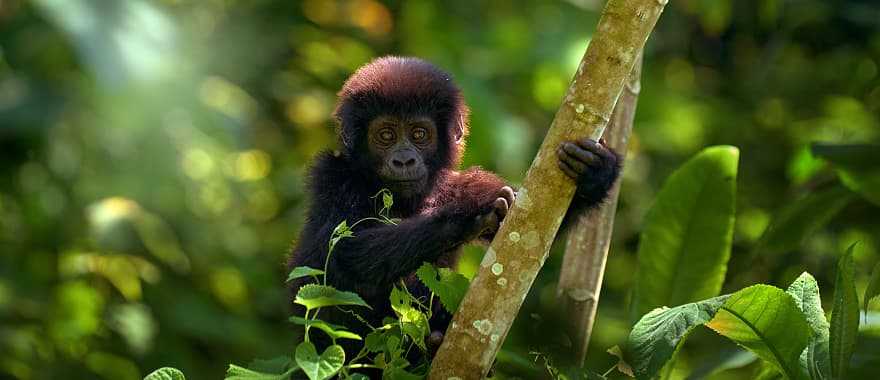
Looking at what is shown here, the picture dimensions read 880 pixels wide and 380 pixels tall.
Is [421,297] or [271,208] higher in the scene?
[271,208]

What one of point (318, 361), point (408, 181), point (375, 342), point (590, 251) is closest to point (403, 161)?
point (408, 181)

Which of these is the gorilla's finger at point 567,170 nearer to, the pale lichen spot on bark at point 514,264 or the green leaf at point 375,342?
the pale lichen spot on bark at point 514,264

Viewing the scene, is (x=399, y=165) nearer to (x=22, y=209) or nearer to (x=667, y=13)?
(x=22, y=209)

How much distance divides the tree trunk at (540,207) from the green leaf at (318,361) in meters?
0.45

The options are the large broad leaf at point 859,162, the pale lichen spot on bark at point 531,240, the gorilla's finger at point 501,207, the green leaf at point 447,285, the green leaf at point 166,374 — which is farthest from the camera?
the large broad leaf at point 859,162

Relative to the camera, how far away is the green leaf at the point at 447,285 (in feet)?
11.8

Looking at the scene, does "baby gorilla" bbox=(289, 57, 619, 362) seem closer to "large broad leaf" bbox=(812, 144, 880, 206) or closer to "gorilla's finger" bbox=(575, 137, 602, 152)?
"gorilla's finger" bbox=(575, 137, 602, 152)

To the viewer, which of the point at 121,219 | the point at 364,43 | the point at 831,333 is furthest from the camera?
the point at 364,43

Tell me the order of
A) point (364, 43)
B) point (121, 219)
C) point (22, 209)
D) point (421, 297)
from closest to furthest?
point (421, 297) < point (121, 219) < point (22, 209) < point (364, 43)

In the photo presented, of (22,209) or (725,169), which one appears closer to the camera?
(725,169)

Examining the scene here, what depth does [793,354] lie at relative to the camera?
356 centimetres

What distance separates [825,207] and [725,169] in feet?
2.29

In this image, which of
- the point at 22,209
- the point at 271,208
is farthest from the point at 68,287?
the point at 271,208

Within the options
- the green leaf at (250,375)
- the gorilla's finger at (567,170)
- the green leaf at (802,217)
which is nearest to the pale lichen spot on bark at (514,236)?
the gorilla's finger at (567,170)
